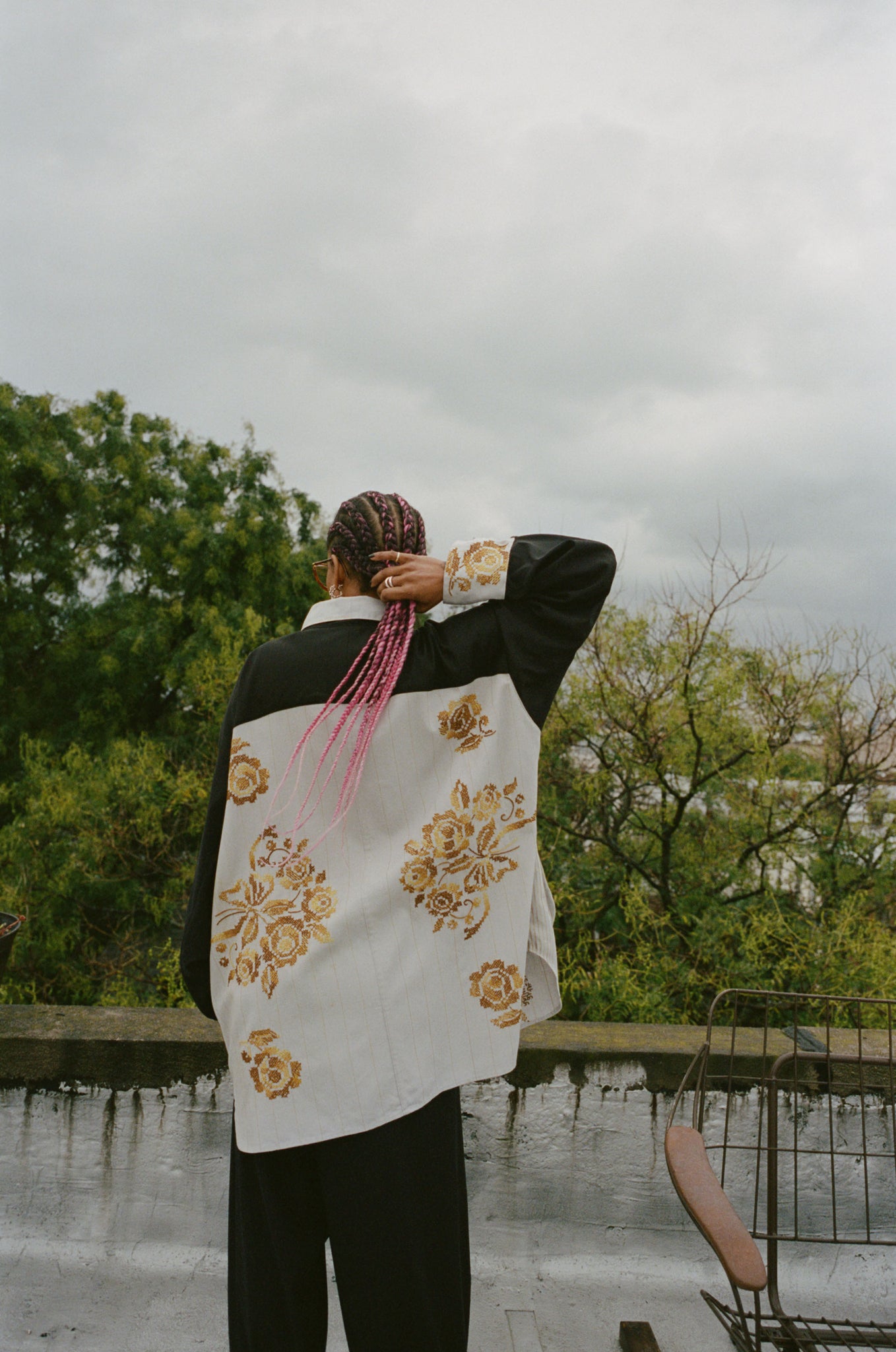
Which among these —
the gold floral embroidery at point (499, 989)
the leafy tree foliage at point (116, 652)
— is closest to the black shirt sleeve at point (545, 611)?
the gold floral embroidery at point (499, 989)

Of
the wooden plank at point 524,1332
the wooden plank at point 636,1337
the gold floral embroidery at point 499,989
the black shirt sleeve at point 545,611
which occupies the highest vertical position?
the black shirt sleeve at point 545,611

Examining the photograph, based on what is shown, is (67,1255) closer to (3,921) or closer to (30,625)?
(3,921)

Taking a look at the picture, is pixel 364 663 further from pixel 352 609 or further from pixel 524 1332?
pixel 524 1332

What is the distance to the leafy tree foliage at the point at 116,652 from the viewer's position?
9.98 feet

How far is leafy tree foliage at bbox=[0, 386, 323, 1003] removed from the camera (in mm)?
3041

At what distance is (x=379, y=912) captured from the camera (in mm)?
1197

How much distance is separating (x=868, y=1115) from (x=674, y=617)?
159 cm

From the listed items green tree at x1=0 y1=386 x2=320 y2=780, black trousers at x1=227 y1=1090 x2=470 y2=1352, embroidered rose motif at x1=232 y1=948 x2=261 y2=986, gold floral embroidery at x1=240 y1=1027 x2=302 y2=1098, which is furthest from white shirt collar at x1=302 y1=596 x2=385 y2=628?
green tree at x1=0 y1=386 x2=320 y2=780

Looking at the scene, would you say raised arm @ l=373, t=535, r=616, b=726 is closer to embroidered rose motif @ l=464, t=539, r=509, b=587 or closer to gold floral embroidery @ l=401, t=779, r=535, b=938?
embroidered rose motif @ l=464, t=539, r=509, b=587

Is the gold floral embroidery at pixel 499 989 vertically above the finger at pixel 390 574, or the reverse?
the finger at pixel 390 574

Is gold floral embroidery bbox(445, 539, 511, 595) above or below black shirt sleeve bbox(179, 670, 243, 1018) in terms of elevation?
above

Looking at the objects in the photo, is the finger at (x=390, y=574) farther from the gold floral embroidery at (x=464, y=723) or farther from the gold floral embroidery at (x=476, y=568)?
the gold floral embroidery at (x=464, y=723)

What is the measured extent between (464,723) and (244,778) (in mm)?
351

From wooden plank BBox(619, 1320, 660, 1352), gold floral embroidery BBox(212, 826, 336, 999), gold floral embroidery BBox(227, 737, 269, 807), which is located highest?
gold floral embroidery BBox(227, 737, 269, 807)
